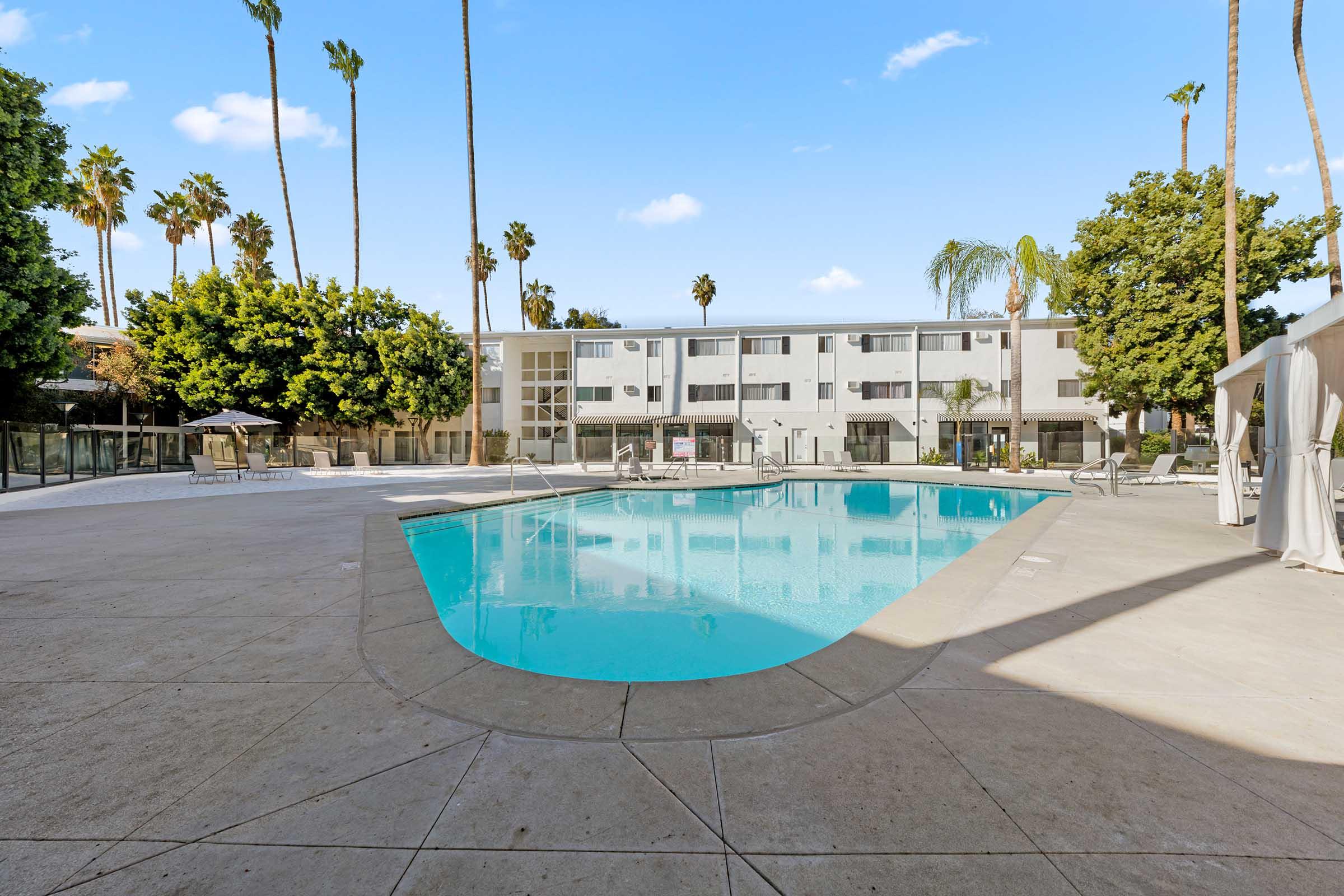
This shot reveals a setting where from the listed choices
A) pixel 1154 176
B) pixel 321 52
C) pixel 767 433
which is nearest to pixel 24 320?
pixel 321 52

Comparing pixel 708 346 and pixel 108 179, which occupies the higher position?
pixel 108 179

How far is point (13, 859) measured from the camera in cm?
165

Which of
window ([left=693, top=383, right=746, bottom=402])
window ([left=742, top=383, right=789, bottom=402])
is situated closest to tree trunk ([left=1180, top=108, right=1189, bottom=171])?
window ([left=742, top=383, right=789, bottom=402])

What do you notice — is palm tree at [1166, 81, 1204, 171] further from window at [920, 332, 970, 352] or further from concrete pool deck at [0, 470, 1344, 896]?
concrete pool deck at [0, 470, 1344, 896]

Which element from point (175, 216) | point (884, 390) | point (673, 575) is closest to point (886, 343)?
point (884, 390)

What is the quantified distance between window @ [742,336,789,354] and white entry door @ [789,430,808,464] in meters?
4.67

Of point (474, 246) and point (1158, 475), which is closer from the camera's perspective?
point (1158, 475)

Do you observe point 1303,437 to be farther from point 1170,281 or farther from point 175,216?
point 175,216

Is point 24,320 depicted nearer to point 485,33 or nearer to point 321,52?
point 485,33

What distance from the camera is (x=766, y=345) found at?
31000 millimetres

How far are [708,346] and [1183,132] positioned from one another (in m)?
22.8

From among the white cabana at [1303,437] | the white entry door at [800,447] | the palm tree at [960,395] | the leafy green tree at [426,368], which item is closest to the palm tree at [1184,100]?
the palm tree at [960,395]

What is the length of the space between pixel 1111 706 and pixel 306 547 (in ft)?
25.7

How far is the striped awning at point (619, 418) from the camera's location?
3127 cm
